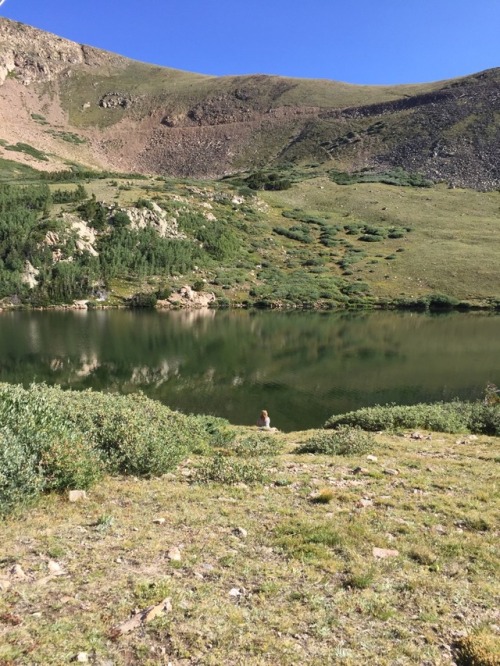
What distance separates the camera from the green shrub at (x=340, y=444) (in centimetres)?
1611

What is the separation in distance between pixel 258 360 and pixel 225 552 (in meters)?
35.4

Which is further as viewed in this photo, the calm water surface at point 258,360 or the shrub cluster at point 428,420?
the calm water surface at point 258,360

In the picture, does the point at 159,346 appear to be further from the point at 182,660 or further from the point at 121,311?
the point at 182,660

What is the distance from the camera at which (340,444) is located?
54.1 feet

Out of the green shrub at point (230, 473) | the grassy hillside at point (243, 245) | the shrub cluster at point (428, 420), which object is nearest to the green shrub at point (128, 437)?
the green shrub at point (230, 473)

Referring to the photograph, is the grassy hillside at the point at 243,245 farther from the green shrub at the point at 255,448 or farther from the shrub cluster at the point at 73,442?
the shrub cluster at the point at 73,442

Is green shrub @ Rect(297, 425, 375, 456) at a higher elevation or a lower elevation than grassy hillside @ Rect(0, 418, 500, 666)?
lower

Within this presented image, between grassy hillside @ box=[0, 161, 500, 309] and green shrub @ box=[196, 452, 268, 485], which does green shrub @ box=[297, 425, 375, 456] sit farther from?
grassy hillside @ box=[0, 161, 500, 309]

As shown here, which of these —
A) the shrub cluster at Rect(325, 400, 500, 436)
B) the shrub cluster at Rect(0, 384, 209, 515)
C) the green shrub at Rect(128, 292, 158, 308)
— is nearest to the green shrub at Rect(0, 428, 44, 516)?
the shrub cluster at Rect(0, 384, 209, 515)

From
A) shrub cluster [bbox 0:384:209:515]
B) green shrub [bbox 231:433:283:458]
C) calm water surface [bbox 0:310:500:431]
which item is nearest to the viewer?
shrub cluster [bbox 0:384:209:515]

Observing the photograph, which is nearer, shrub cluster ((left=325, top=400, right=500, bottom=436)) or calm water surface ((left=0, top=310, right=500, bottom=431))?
shrub cluster ((left=325, top=400, right=500, bottom=436))

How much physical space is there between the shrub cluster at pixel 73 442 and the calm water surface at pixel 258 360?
13838 millimetres

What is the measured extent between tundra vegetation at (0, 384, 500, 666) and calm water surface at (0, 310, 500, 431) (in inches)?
570

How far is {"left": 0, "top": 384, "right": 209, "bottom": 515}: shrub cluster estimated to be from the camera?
878 centimetres
